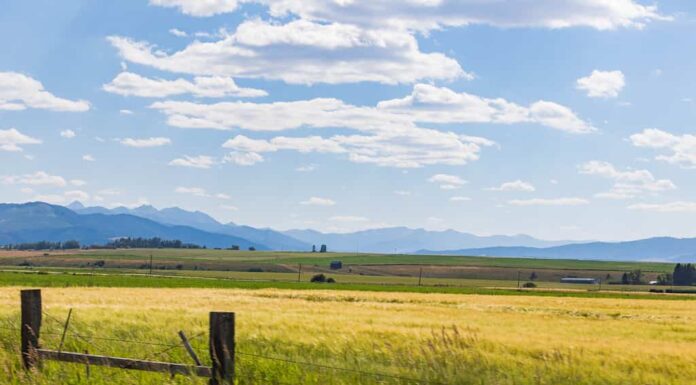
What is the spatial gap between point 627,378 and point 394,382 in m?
5.19

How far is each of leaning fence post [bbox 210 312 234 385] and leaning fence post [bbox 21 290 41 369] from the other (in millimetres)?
4918

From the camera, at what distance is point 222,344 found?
512 inches

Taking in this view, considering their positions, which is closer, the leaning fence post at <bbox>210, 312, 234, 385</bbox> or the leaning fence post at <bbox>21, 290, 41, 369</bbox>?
the leaning fence post at <bbox>210, 312, 234, 385</bbox>

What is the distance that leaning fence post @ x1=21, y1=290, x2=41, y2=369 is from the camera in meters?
16.3

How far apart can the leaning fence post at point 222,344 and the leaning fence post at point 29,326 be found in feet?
16.1

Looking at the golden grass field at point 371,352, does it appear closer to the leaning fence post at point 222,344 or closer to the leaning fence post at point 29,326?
the leaning fence post at point 29,326

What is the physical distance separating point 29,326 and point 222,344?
5281mm

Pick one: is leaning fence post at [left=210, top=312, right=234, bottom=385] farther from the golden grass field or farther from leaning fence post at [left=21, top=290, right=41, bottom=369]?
leaning fence post at [left=21, top=290, right=41, bottom=369]

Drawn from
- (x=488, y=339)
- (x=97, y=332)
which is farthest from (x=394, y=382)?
(x=97, y=332)

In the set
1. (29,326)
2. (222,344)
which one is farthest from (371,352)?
(222,344)

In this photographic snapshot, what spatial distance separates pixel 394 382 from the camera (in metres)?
14.9

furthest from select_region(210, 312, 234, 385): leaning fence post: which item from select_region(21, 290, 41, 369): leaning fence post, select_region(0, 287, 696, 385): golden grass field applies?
select_region(21, 290, 41, 369): leaning fence post

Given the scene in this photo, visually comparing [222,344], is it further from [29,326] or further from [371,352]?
[371,352]

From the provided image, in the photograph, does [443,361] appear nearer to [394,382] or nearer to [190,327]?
[394,382]
